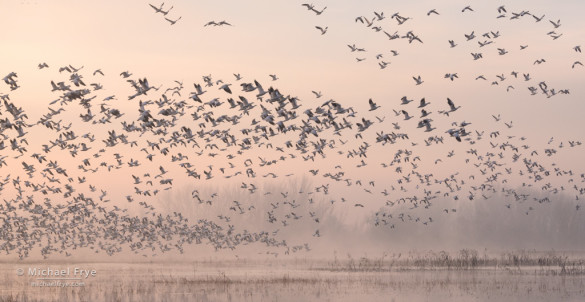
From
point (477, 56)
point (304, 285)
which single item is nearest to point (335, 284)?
point (304, 285)

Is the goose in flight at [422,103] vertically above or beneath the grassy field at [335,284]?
above

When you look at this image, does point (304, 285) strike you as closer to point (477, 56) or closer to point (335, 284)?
point (335, 284)

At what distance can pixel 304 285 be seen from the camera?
49.8 m

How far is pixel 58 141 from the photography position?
43562mm

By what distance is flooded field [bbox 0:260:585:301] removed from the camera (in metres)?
43.2

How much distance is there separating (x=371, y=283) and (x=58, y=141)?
20.8 metres

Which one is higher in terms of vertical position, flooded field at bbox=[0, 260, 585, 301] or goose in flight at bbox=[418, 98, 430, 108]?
goose in flight at bbox=[418, 98, 430, 108]

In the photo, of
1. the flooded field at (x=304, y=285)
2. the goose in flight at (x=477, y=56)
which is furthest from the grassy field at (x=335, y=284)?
the goose in flight at (x=477, y=56)

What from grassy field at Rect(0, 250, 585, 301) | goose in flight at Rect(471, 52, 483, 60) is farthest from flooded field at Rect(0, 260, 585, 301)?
goose in flight at Rect(471, 52, 483, 60)

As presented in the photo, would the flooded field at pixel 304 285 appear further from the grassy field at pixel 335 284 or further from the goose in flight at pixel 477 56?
the goose in flight at pixel 477 56

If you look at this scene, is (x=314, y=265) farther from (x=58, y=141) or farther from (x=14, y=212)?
(x=58, y=141)

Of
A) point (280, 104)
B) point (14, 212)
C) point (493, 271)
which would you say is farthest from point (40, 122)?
point (493, 271)

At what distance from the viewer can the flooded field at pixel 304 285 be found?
142 ft

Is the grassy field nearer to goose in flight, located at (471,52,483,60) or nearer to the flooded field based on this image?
the flooded field
